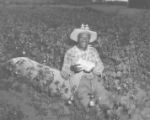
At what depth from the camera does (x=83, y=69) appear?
5980 mm

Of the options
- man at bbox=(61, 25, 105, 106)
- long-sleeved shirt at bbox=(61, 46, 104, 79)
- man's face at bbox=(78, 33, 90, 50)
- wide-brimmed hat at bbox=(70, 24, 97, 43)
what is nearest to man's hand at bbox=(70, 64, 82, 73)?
man at bbox=(61, 25, 105, 106)

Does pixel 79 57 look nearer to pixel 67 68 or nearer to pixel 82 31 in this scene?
pixel 67 68

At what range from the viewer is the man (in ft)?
19.1

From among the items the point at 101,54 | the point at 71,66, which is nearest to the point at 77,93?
the point at 71,66

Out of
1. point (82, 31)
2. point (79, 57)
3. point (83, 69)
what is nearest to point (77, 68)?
point (83, 69)

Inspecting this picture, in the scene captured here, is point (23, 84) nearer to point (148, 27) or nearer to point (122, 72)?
point (122, 72)

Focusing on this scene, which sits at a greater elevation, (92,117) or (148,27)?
(148,27)

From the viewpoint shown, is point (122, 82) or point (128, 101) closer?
point (128, 101)

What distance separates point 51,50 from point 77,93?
7.96 ft

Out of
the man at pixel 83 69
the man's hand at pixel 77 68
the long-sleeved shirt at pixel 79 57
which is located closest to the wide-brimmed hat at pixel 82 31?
the man at pixel 83 69

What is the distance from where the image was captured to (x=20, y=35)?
9.04 m

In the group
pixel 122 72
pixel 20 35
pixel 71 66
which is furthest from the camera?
pixel 20 35

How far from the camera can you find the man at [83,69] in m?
5.83

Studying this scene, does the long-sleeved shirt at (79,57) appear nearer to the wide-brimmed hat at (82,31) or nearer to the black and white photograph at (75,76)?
the black and white photograph at (75,76)
